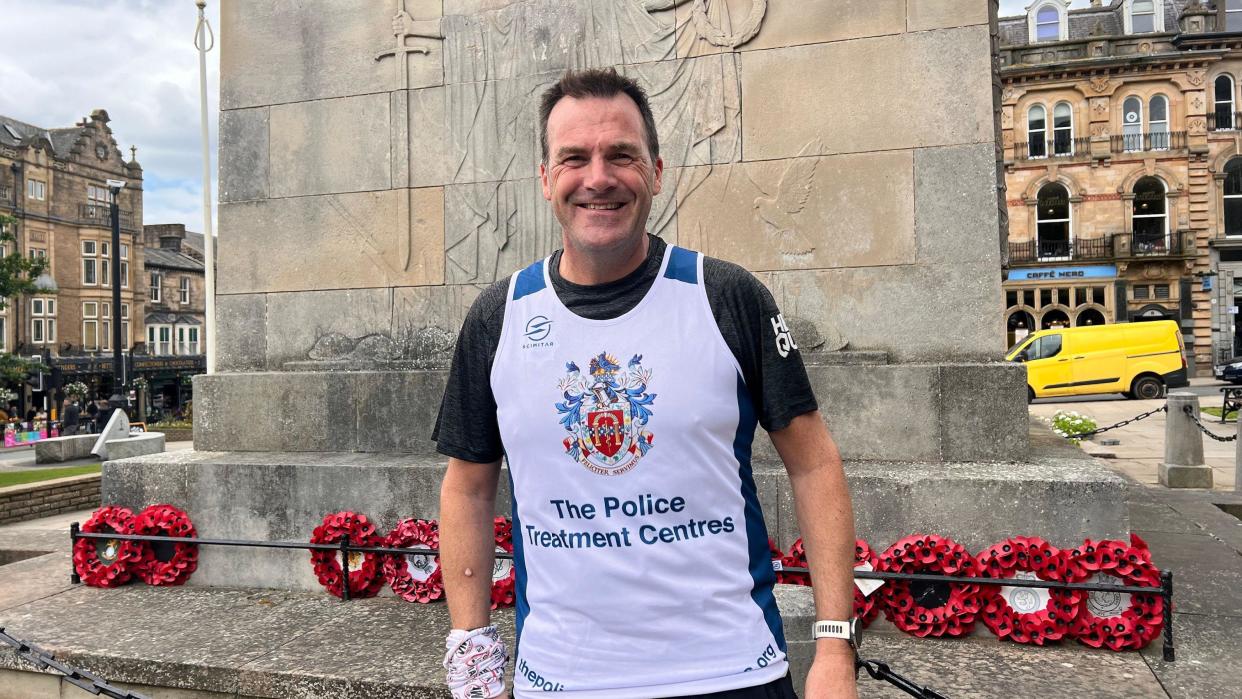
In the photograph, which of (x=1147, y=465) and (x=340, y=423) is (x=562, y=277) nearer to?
(x=340, y=423)

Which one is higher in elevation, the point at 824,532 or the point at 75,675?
the point at 824,532

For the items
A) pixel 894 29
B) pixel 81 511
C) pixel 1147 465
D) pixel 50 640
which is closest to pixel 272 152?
pixel 50 640

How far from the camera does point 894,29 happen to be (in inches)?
214

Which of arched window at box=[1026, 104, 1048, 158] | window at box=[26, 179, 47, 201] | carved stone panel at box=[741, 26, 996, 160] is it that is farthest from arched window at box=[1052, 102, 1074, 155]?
window at box=[26, 179, 47, 201]

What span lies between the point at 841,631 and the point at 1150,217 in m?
47.5

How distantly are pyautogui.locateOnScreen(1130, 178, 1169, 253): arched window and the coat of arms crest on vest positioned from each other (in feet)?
151

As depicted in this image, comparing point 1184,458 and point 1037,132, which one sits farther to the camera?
point 1037,132

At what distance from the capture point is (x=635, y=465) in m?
2.15

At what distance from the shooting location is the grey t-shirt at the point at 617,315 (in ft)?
7.35

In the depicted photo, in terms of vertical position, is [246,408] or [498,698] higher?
[246,408]

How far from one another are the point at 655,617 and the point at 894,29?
15.3ft

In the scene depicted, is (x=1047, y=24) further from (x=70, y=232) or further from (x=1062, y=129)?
(x=70, y=232)

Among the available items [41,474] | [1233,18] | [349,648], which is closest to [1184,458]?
[349,648]

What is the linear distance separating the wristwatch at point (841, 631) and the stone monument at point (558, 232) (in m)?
2.91
